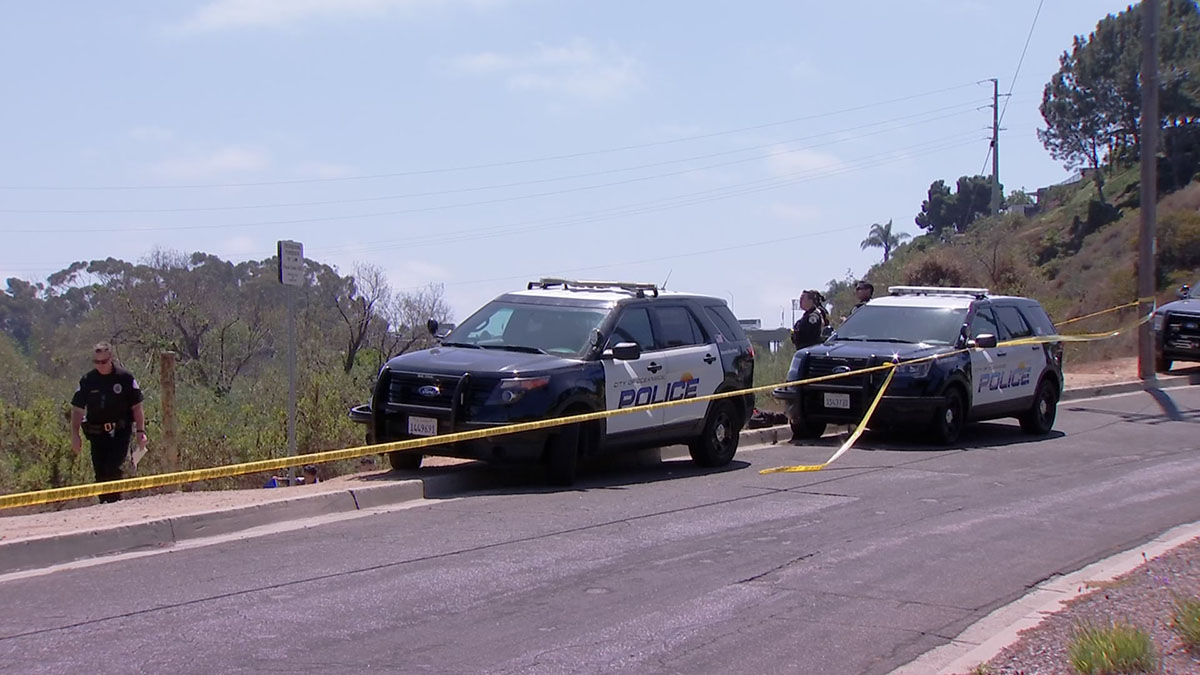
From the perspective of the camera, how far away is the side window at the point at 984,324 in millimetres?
15945

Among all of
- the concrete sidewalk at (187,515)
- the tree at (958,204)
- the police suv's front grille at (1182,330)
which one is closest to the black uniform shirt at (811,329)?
the concrete sidewalk at (187,515)

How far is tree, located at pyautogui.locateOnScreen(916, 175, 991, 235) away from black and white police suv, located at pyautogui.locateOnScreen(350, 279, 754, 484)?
9505 cm

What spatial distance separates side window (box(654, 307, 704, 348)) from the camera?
42.5 feet

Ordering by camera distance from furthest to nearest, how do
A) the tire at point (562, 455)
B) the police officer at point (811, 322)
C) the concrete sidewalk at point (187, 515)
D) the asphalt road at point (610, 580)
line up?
the police officer at point (811, 322) < the tire at point (562, 455) < the concrete sidewalk at point (187, 515) < the asphalt road at point (610, 580)

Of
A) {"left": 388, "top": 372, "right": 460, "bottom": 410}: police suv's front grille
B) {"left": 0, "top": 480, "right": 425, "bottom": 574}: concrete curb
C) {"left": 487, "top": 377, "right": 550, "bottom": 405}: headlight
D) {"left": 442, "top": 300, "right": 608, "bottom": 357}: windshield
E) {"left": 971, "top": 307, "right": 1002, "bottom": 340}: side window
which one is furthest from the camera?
{"left": 971, "top": 307, "right": 1002, "bottom": 340}: side window

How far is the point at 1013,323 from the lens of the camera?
1684 cm

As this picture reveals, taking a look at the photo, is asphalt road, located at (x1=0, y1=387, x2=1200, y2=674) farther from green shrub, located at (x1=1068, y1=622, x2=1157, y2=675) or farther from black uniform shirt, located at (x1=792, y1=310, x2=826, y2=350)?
black uniform shirt, located at (x1=792, y1=310, x2=826, y2=350)

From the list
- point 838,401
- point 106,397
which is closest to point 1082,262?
point 838,401

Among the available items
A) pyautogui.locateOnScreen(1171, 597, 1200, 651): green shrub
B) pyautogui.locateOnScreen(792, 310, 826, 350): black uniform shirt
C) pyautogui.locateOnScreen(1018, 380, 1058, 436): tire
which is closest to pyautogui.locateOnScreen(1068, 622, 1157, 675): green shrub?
pyautogui.locateOnScreen(1171, 597, 1200, 651): green shrub

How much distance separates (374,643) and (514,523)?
10.9ft

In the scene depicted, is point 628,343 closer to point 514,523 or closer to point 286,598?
point 514,523

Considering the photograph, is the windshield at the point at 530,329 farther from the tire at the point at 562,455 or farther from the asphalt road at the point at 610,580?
the asphalt road at the point at 610,580

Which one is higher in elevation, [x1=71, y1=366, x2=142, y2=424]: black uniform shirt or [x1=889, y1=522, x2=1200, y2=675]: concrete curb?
[x1=71, y1=366, x2=142, y2=424]: black uniform shirt

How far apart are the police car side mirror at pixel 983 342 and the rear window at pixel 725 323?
318 centimetres
